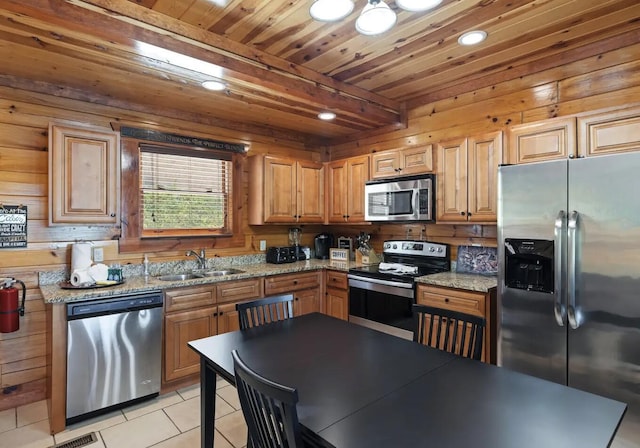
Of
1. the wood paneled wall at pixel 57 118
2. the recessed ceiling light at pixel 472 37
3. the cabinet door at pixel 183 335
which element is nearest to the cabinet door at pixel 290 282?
→ the cabinet door at pixel 183 335

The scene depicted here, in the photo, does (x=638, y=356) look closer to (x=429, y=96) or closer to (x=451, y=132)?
(x=451, y=132)

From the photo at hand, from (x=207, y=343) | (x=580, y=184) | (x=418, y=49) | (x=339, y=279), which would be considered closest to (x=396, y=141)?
(x=418, y=49)

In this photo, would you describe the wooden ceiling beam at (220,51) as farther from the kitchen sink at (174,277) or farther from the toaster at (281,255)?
the kitchen sink at (174,277)

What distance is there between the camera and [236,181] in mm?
3992

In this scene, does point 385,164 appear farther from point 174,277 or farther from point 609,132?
point 174,277

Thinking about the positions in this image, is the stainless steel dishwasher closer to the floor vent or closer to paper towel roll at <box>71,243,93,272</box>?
the floor vent

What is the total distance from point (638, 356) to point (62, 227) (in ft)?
13.1

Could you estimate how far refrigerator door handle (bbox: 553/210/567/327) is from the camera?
2.20 meters

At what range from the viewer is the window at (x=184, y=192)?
3.40m

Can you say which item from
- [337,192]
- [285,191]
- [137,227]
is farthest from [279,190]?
[137,227]

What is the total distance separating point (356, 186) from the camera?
13.3 ft

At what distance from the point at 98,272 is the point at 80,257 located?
22 centimetres

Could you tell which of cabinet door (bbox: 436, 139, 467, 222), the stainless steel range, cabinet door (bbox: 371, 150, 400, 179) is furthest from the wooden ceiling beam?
the stainless steel range

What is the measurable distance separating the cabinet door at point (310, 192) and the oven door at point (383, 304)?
0.98 metres
